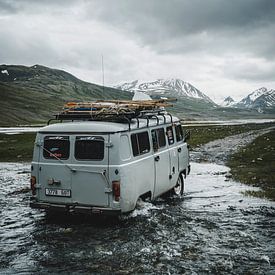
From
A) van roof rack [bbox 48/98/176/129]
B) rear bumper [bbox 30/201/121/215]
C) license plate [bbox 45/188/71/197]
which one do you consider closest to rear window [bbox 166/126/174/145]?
van roof rack [bbox 48/98/176/129]

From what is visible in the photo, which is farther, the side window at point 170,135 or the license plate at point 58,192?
the side window at point 170,135

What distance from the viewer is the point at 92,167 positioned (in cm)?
1009

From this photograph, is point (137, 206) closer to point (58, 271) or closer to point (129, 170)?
point (129, 170)

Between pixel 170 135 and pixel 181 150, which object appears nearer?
pixel 170 135

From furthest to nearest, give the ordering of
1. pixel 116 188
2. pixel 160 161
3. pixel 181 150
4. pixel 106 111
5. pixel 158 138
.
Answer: pixel 181 150 < pixel 158 138 < pixel 160 161 < pixel 106 111 < pixel 116 188

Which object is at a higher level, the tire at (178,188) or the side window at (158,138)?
the side window at (158,138)

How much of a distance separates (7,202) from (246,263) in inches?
378

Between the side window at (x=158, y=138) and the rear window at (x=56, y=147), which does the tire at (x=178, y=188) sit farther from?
the rear window at (x=56, y=147)

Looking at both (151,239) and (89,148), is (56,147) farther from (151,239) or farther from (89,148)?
(151,239)

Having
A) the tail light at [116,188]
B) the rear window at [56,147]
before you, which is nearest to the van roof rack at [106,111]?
the rear window at [56,147]

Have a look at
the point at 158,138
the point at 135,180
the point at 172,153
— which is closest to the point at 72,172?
the point at 135,180

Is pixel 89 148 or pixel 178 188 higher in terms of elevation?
pixel 89 148

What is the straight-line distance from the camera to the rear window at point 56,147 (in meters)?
10.5

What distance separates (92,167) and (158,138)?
325 centimetres
